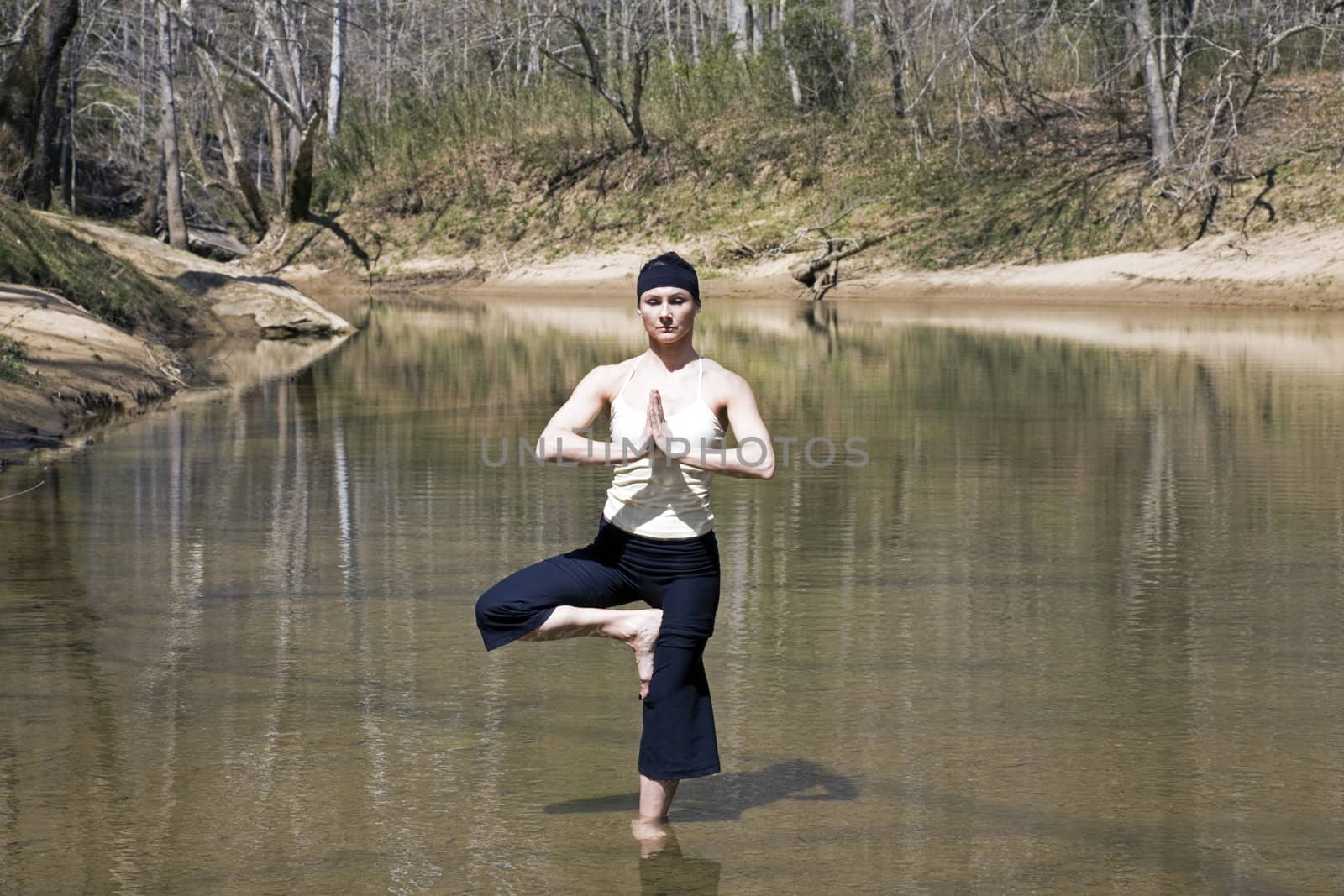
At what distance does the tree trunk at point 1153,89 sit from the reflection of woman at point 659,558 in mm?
32722

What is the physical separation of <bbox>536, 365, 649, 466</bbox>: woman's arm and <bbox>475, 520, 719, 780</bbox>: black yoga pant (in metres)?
0.30

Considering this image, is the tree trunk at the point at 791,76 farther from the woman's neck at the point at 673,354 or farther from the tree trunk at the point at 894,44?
the woman's neck at the point at 673,354

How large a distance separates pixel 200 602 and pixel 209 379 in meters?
11.9

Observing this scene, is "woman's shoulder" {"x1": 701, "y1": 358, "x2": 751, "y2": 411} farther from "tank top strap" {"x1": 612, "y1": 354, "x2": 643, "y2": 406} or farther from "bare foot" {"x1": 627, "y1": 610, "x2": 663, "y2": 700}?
"bare foot" {"x1": 627, "y1": 610, "x2": 663, "y2": 700}

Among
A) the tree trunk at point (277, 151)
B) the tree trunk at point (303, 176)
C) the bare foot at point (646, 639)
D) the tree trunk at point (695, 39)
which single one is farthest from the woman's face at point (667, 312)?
the tree trunk at point (695, 39)

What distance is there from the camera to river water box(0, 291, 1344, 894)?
15.8 feet

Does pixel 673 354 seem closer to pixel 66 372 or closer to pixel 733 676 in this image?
pixel 733 676

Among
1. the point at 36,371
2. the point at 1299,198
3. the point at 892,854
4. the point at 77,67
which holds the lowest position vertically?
the point at 892,854

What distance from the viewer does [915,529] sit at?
384 inches

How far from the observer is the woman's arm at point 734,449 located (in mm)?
4703

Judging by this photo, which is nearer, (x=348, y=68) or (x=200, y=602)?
(x=200, y=602)

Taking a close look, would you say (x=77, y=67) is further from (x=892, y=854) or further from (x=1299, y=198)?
(x=892, y=854)

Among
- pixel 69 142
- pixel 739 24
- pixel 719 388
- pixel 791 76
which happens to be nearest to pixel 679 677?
pixel 719 388

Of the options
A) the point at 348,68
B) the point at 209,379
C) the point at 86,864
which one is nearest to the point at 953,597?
the point at 86,864
